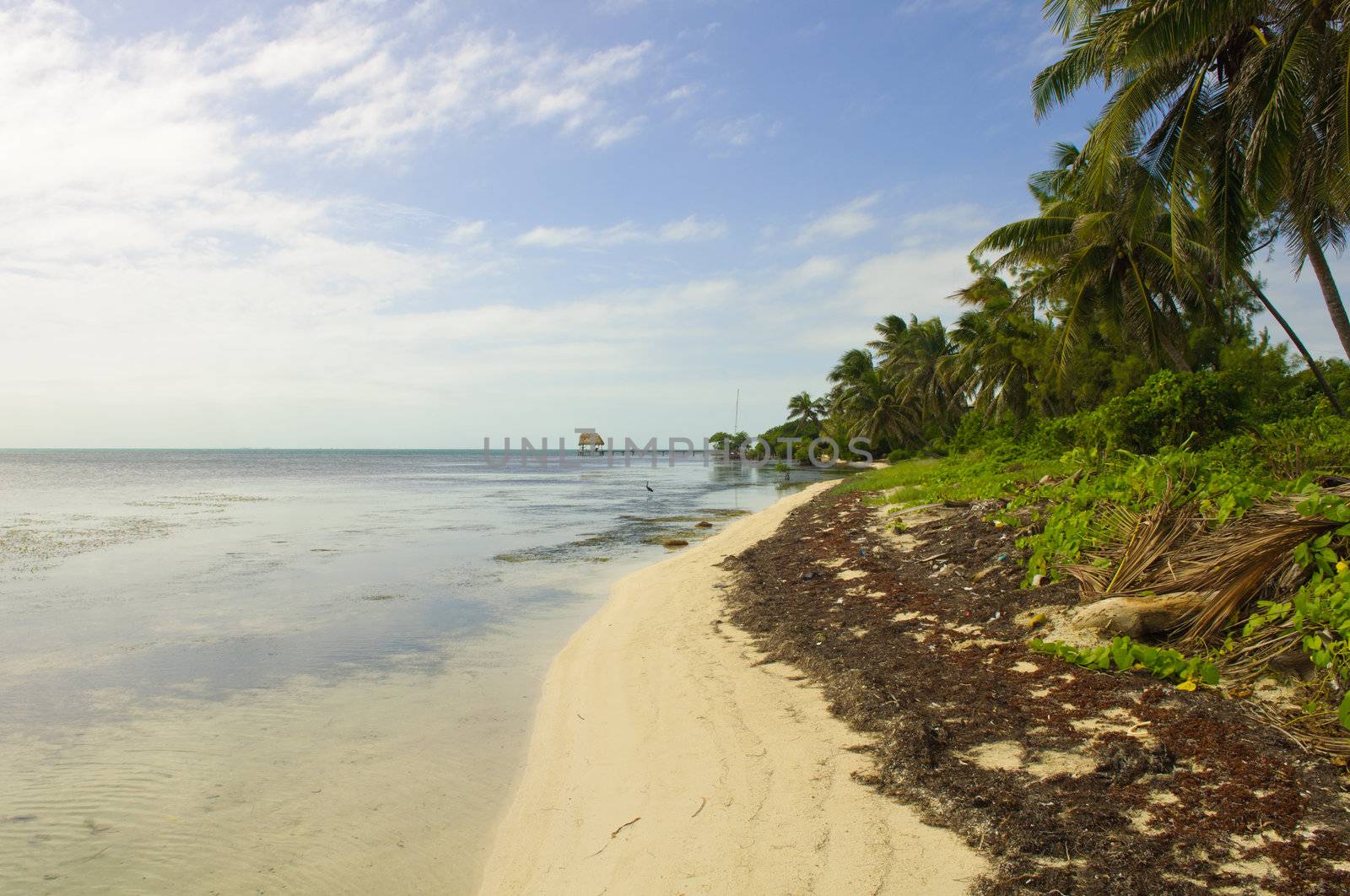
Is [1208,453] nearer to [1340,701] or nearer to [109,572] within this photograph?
[1340,701]

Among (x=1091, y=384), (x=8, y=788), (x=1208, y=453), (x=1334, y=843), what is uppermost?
(x=1091, y=384)

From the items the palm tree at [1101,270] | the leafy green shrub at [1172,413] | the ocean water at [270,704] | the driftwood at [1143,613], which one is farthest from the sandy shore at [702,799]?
the palm tree at [1101,270]

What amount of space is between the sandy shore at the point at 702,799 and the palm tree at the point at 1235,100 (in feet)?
32.2

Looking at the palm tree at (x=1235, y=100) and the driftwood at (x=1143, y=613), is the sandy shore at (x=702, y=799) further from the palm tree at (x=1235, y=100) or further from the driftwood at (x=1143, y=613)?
the palm tree at (x=1235, y=100)

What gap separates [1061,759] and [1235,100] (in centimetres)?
1220

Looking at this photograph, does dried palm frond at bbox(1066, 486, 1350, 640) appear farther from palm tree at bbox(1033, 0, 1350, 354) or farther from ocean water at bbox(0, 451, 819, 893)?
palm tree at bbox(1033, 0, 1350, 354)

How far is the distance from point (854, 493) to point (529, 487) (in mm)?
26813

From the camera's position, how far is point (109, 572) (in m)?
13.4

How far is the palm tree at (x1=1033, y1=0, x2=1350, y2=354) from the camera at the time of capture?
1000cm

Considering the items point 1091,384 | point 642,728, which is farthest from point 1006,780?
point 1091,384

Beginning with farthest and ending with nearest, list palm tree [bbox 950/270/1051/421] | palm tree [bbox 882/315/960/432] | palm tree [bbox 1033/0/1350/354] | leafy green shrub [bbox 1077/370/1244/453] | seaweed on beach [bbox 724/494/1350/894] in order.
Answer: palm tree [bbox 882/315/960/432], palm tree [bbox 950/270/1051/421], leafy green shrub [bbox 1077/370/1244/453], palm tree [bbox 1033/0/1350/354], seaweed on beach [bbox 724/494/1350/894]

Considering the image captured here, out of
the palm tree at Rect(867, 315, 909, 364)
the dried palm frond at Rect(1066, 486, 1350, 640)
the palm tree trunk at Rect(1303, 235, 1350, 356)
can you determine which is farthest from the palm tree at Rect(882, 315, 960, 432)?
the dried palm frond at Rect(1066, 486, 1350, 640)

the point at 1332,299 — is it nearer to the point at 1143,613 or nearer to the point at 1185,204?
the point at 1185,204

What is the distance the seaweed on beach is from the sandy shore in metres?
0.27
